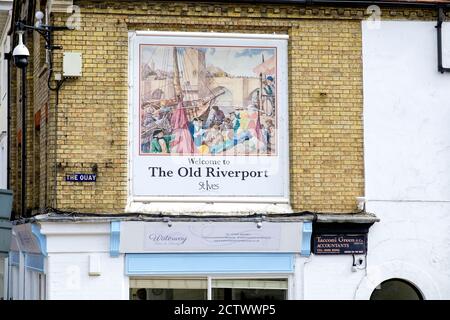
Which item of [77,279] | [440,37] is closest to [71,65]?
[77,279]

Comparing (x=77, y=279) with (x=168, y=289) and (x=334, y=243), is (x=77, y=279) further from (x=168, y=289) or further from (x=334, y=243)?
(x=334, y=243)

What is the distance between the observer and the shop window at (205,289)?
65.6 ft

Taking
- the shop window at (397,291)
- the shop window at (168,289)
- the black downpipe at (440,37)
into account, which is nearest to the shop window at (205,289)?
the shop window at (168,289)

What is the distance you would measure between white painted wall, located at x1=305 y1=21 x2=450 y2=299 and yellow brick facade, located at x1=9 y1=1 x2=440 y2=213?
10.3 inches

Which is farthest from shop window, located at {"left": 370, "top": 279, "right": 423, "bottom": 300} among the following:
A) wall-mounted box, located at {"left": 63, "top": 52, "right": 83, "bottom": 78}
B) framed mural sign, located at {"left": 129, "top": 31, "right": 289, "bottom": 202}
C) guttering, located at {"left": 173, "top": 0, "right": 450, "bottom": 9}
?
wall-mounted box, located at {"left": 63, "top": 52, "right": 83, "bottom": 78}

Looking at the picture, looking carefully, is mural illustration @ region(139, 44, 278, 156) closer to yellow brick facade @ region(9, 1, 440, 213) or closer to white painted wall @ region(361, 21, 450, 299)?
yellow brick facade @ region(9, 1, 440, 213)

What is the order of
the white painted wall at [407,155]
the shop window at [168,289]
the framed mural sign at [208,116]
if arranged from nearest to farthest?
the shop window at [168,289] < the framed mural sign at [208,116] < the white painted wall at [407,155]

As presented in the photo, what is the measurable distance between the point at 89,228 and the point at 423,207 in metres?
5.56

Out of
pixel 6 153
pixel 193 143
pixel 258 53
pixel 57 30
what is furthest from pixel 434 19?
pixel 6 153

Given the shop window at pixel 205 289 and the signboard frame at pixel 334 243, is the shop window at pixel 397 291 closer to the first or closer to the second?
the signboard frame at pixel 334 243

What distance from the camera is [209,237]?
65.4 feet

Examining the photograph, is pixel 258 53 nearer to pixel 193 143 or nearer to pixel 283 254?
pixel 193 143

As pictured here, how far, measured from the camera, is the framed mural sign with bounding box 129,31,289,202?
65.9 feet

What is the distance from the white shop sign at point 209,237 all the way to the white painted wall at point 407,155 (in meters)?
1.20
